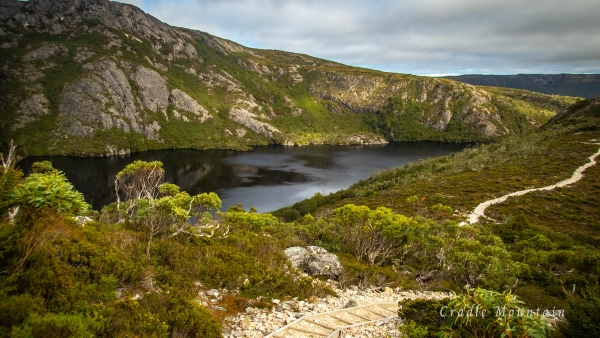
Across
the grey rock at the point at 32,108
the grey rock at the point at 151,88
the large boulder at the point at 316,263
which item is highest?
the grey rock at the point at 151,88

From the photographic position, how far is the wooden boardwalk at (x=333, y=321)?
8031mm

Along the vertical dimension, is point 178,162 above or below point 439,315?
below

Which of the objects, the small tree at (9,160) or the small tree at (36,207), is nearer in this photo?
the small tree at (36,207)

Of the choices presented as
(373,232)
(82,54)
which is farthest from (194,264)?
(82,54)

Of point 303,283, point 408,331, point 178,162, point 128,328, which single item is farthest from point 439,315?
point 178,162

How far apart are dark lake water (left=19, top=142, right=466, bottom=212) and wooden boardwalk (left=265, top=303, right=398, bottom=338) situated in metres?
58.2

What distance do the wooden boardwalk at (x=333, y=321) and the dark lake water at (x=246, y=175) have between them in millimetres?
58241

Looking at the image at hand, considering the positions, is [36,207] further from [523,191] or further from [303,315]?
[523,191]

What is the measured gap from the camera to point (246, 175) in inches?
3969

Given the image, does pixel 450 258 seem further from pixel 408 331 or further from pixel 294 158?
pixel 294 158

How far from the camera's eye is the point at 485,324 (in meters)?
6.36

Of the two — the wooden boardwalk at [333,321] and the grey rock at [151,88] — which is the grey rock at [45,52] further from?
the wooden boardwalk at [333,321]

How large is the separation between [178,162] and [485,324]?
12629cm

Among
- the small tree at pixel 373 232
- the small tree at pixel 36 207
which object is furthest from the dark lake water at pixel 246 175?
the small tree at pixel 36 207
